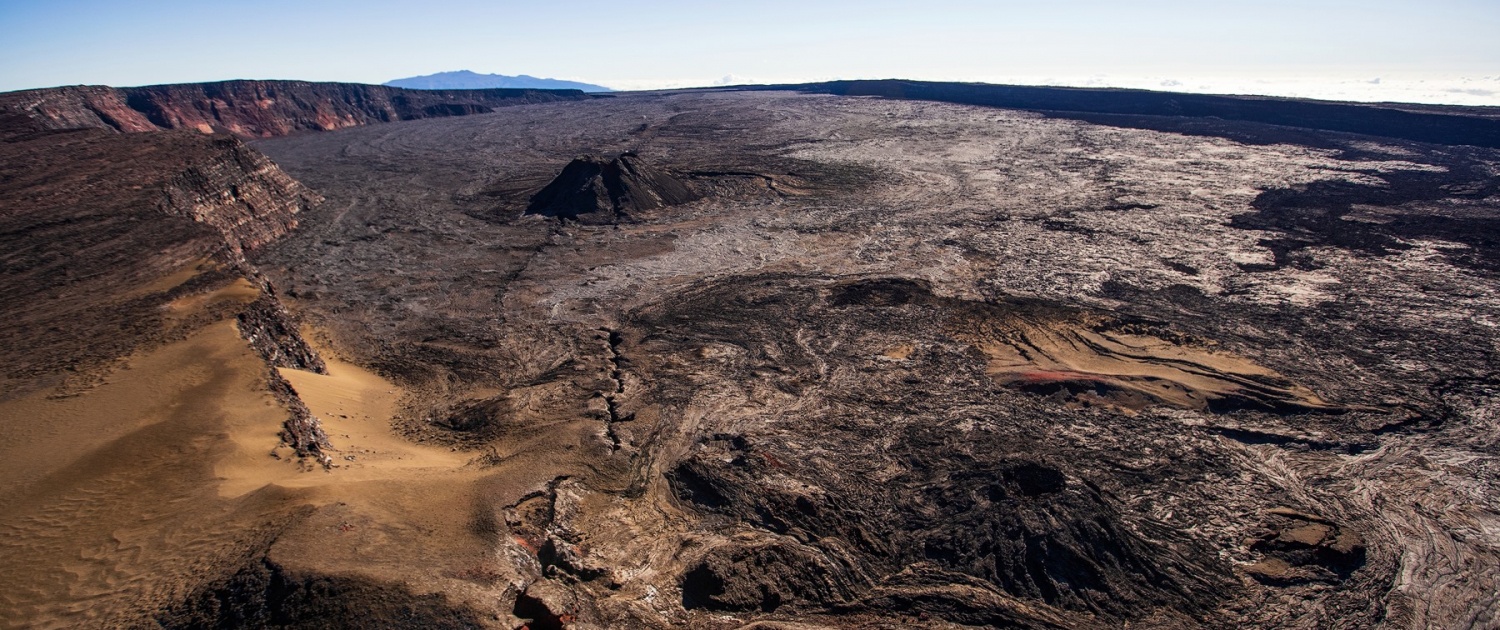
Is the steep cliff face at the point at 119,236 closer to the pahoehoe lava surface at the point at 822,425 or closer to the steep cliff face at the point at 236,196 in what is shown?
the steep cliff face at the point at 236,196

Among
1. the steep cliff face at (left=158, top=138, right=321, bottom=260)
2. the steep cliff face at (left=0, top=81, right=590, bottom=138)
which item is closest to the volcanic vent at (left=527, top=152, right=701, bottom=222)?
the steep cliff face at (left=158, top=138, right=321, bottom=260)

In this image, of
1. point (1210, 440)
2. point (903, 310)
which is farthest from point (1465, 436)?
point (903, 310)

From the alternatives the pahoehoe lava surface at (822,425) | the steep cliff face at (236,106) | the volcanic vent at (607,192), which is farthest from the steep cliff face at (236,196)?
the steep cliff face at (236,106)

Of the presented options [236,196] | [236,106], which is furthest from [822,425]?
[236,106]

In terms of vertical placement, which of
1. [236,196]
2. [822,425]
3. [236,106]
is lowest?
[822,425]

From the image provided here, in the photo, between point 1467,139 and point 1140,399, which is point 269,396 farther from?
point 1467,139

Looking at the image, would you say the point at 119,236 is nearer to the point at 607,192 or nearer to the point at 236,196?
the point at 236,196
